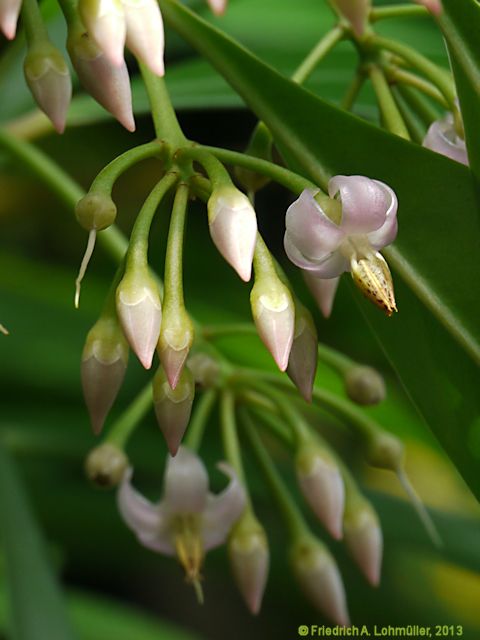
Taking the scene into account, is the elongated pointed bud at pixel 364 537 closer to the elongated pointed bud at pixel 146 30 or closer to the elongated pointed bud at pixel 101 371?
the elongated pointed bud at pixel 101 371

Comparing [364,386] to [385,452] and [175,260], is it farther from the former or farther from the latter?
[175,260]

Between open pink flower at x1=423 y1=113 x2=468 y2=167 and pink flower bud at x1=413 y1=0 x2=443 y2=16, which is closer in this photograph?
pink flower bud at x1=413 y1=0 x2=443 y2=16

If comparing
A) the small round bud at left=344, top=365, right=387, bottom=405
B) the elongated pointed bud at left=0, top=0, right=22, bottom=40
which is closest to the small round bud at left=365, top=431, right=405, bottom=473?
the small round bud at left=344, top=365, right=387, bottom=405

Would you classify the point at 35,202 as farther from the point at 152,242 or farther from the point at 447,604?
the point at 447,604

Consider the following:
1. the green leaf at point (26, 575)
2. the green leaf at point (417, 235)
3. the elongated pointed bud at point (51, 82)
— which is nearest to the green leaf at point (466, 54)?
the green leaf at point (417, 235)

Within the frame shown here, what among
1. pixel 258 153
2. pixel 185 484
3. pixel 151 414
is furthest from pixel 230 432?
pixel 151 414

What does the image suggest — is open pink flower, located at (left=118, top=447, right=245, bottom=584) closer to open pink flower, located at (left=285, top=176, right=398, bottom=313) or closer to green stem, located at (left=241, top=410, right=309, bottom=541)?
green stem, located at (left=241, top=410, right=309, bottom=541)
